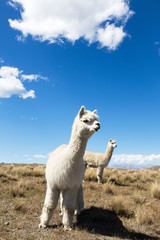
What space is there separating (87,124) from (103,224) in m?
2.83

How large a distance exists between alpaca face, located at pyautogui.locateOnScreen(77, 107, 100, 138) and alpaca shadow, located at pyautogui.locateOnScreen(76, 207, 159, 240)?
7.22ft

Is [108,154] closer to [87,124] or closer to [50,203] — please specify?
[50,203]

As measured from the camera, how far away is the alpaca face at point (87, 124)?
146 inches

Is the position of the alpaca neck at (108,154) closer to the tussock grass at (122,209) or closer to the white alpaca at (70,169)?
the tussock grass at (122,209)

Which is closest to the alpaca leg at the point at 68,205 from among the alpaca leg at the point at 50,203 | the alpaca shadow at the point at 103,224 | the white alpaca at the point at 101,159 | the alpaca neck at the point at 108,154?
the alpaca leg at the point at 50,203

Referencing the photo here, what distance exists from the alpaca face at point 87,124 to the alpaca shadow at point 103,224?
7.22 feet

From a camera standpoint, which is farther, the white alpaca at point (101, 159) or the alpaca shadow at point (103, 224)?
the white alpaca at point (101, 159)

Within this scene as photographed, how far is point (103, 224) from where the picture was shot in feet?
15.9

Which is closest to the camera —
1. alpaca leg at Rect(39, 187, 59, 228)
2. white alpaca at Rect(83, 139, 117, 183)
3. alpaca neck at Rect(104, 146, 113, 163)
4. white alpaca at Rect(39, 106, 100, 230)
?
white alpaca at Rect(39, 106, 100, 230)

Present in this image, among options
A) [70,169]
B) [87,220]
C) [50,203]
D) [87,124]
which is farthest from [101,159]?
[87,124]

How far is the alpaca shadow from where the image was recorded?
166 inches

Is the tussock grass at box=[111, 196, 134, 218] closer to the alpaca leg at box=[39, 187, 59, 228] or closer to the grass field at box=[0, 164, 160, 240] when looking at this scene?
the grass field at box=[0, 164, 160, 240]

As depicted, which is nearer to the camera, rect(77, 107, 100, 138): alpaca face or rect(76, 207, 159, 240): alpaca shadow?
rect(77, 107, 100, 138): alpaca face

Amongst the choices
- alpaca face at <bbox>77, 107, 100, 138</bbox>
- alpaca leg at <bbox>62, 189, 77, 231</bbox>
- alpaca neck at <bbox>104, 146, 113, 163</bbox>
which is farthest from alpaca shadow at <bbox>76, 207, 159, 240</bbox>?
alpaca neck at <bbox>104, 146, 113, 163</bbox>
